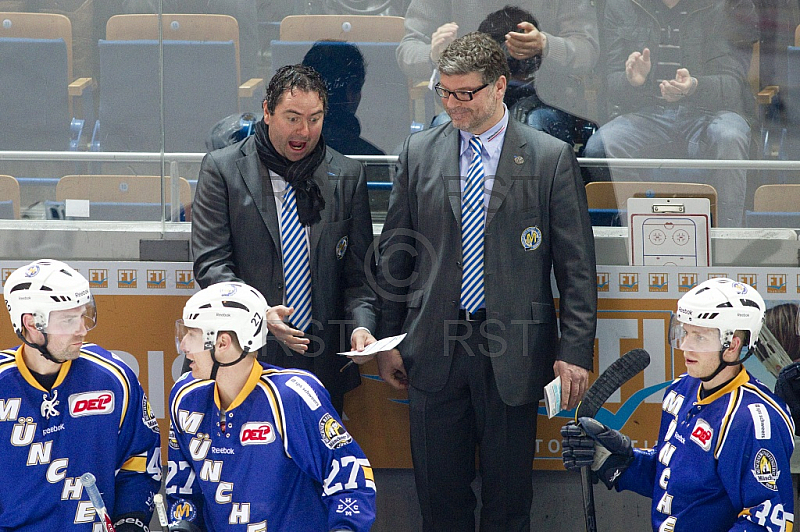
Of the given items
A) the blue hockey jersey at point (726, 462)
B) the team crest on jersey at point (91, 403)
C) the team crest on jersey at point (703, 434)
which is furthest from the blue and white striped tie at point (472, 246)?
the team crest on jersey at point (91, 403)

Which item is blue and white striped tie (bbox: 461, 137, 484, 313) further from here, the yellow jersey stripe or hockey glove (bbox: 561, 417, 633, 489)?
the yellow jersey stripe

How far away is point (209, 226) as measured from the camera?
4293 millimetres

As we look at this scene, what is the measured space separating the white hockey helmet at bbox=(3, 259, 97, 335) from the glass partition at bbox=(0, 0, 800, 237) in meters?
1.11

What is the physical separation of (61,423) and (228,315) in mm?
677

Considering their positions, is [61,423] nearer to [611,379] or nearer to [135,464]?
[135,464]

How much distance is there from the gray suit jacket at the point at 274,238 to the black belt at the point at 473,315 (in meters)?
0.36

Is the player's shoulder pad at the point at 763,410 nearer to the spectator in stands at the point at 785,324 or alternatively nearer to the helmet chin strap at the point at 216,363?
the spectator in stands at the point at 785,324

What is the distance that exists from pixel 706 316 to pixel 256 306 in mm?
1492

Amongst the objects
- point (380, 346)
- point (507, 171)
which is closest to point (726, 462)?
point (380, 346)

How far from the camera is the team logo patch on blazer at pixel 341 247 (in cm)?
438

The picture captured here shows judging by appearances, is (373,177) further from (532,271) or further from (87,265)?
(87,265)

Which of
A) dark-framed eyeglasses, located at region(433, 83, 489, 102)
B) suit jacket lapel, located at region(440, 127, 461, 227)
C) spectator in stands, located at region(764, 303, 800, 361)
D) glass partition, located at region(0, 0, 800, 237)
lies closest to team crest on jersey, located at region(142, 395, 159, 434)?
glass partition, located at region(0, 0, 800, 237)

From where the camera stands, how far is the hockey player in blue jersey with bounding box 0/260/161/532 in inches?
138

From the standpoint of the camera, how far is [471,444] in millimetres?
4301
